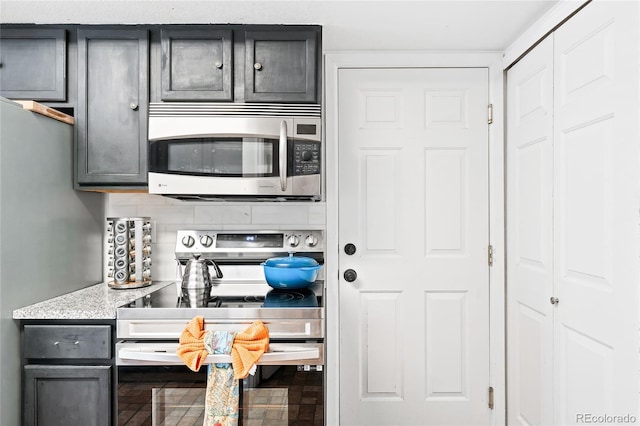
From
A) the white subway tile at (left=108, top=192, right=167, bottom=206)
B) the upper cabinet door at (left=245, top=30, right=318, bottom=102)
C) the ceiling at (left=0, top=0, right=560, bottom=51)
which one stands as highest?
the ceiling at (left=0, top=0, right=560, bottom=51)

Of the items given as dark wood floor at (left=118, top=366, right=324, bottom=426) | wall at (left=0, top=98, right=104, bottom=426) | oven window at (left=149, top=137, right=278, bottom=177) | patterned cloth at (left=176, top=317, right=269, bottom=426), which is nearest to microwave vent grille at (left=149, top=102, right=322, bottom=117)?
oven window at (left=149, top=137, right=278, bottom=177)

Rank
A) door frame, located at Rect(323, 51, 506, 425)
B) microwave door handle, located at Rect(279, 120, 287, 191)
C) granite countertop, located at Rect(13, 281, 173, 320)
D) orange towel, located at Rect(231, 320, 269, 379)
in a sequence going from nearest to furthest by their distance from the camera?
orange towel, located at Rect(231, 320, 269, 379)
granite countertop, located at Rect(13, 281, 173, 320)
microwave door handle, located at Rect(279, 120, 287, 191)
door frame, located at Rect(323, 51, 506, 425)

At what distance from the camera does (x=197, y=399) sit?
1718 millimetres

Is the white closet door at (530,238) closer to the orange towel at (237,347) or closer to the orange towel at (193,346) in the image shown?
the orange towel at (237,347)

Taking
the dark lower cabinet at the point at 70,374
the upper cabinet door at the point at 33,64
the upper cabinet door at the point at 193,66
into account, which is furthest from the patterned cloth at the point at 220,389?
the upper cabinet door at the point at 33,64

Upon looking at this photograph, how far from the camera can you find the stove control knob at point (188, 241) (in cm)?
234

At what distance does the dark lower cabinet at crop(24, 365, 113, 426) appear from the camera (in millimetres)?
1742

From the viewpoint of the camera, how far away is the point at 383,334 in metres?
2.38

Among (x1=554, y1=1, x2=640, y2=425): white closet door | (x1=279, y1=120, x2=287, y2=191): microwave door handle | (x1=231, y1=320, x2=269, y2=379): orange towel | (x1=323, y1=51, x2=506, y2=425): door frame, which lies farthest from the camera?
(x1=323, y1=51, x2=506, y2=425): door frame

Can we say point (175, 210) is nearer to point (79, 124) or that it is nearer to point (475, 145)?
point (79, 124)

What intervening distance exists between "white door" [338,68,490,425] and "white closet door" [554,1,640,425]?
63 cm

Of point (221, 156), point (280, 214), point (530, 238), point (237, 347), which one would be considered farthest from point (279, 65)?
point (530, 238)

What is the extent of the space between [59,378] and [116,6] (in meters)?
1.56

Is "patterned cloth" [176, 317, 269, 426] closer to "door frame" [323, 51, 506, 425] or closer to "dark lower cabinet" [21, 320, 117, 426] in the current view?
"dark lower cabinet" [21, 320, 117, 426]
